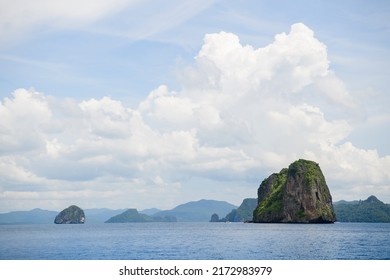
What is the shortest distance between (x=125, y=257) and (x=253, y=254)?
→ 2085 cm

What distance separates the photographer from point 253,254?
262 ft

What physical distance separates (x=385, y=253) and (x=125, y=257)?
43.6m
